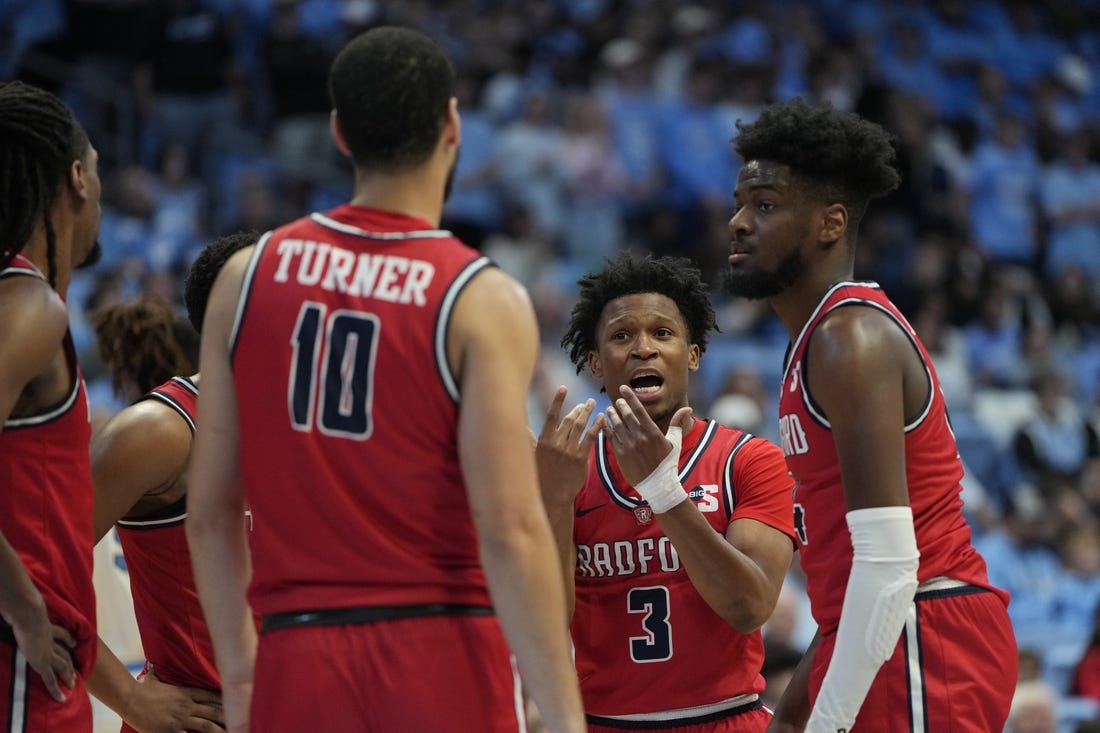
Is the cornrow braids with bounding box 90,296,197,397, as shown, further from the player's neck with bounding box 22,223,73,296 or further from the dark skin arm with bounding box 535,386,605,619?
the dark skin arm with bounding box 535,386,605,619

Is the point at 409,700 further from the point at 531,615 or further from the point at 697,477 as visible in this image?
the point at 697,477

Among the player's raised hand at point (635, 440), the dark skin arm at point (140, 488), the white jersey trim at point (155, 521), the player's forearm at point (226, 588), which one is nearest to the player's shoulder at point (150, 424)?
the dark skin arm at point (140, 488)

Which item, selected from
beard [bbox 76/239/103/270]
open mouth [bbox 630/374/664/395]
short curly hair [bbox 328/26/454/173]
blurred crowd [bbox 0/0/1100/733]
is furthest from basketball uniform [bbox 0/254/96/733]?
blurred crowd [bbox 0/0/1100/733]

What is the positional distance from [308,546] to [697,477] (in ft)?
6.67

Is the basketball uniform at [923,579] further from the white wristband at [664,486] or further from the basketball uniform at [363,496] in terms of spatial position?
the basketball uniform at [363,496]

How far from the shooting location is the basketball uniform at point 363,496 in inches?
126

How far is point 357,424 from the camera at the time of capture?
3236 millimetres

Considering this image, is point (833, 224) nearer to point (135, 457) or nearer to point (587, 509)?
point (587, 509)

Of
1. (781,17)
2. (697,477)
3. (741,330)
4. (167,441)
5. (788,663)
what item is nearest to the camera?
(167,441)

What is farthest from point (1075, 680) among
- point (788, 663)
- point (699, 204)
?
point (699, 204)

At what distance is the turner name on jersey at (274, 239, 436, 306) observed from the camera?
3252 millimetres

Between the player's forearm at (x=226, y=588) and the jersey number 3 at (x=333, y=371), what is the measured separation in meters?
0.40

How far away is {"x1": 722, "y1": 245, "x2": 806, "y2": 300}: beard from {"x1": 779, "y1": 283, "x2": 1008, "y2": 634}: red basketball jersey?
21cm

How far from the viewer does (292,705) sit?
3217 millimetres
